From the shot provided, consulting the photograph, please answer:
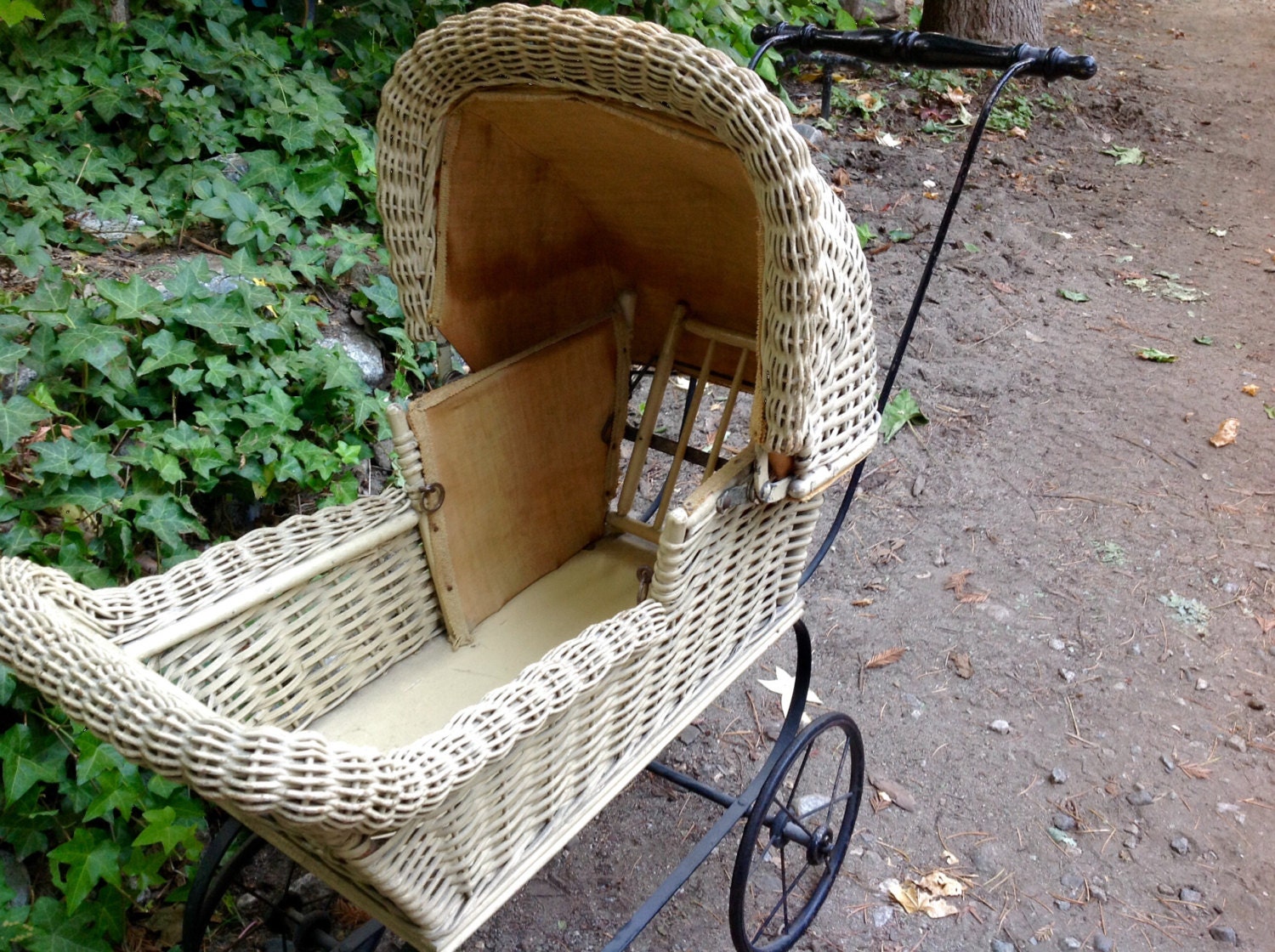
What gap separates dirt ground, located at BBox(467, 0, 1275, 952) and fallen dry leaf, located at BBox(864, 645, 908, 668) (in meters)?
0.02

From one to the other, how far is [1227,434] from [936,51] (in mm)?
2582

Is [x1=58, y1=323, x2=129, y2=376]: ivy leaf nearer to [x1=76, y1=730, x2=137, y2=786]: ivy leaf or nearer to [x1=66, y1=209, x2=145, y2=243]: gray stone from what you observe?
[x1=66, y1=209, x2=145, y2=243]: gray stone

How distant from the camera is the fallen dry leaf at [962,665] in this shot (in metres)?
2.86

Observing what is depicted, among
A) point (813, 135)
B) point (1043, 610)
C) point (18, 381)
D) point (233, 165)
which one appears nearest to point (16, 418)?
point (18, 381)

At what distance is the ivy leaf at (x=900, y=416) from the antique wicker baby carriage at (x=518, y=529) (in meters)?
1.43

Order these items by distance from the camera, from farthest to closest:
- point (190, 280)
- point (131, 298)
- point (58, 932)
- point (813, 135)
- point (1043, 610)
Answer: point (813, 135)
point (1043, 610)
point (190, 280)
point (131, 298)
point (58, 932)

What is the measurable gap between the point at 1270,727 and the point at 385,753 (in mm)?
2542

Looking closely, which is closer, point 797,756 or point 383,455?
point 797,756

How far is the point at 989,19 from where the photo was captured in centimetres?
580

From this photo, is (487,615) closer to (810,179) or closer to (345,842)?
(345,842)

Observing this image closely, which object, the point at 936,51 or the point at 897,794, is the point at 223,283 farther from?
the point at 897,794

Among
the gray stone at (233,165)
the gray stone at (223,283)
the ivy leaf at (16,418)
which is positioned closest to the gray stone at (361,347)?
the gray stone at (223,283)

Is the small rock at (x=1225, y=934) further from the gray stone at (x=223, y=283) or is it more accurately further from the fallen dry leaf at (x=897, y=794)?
the gray stone at (x=223, y=283)

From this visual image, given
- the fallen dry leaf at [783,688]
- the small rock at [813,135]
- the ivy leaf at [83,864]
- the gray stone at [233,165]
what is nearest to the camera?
the ivy leaf at [83,864]
